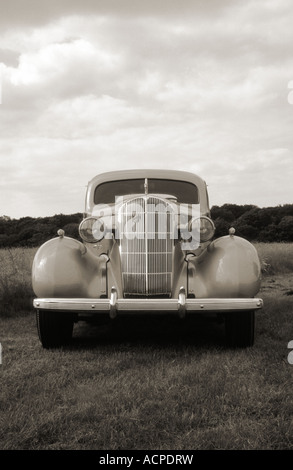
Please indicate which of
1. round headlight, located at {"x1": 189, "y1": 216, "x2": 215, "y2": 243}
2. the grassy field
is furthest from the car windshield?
the grassy field

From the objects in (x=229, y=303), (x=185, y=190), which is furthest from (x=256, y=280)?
(x=185, y=190)

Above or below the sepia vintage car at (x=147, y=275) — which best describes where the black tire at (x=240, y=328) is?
below

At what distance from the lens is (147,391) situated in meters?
2.93

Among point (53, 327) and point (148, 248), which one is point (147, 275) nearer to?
point (148, 248)

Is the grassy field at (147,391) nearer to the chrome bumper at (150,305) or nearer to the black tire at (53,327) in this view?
the black tire at (53,327)

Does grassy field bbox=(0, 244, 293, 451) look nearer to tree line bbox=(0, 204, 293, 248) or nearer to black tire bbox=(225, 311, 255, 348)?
black tire bbox=(225, 311, 255, 348)

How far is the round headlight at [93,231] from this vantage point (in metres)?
4.24

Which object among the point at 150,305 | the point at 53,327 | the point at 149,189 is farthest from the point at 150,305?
the point at 149,189

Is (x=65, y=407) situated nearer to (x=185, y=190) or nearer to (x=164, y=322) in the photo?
(x=164, y=322)

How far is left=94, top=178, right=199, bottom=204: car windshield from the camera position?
5.25 metres

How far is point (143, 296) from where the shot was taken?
3.96 metres

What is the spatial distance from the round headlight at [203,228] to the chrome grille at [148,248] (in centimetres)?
34

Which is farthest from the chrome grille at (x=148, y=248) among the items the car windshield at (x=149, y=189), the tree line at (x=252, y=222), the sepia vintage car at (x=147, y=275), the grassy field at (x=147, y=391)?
the tree line at (x=252, y=222)
